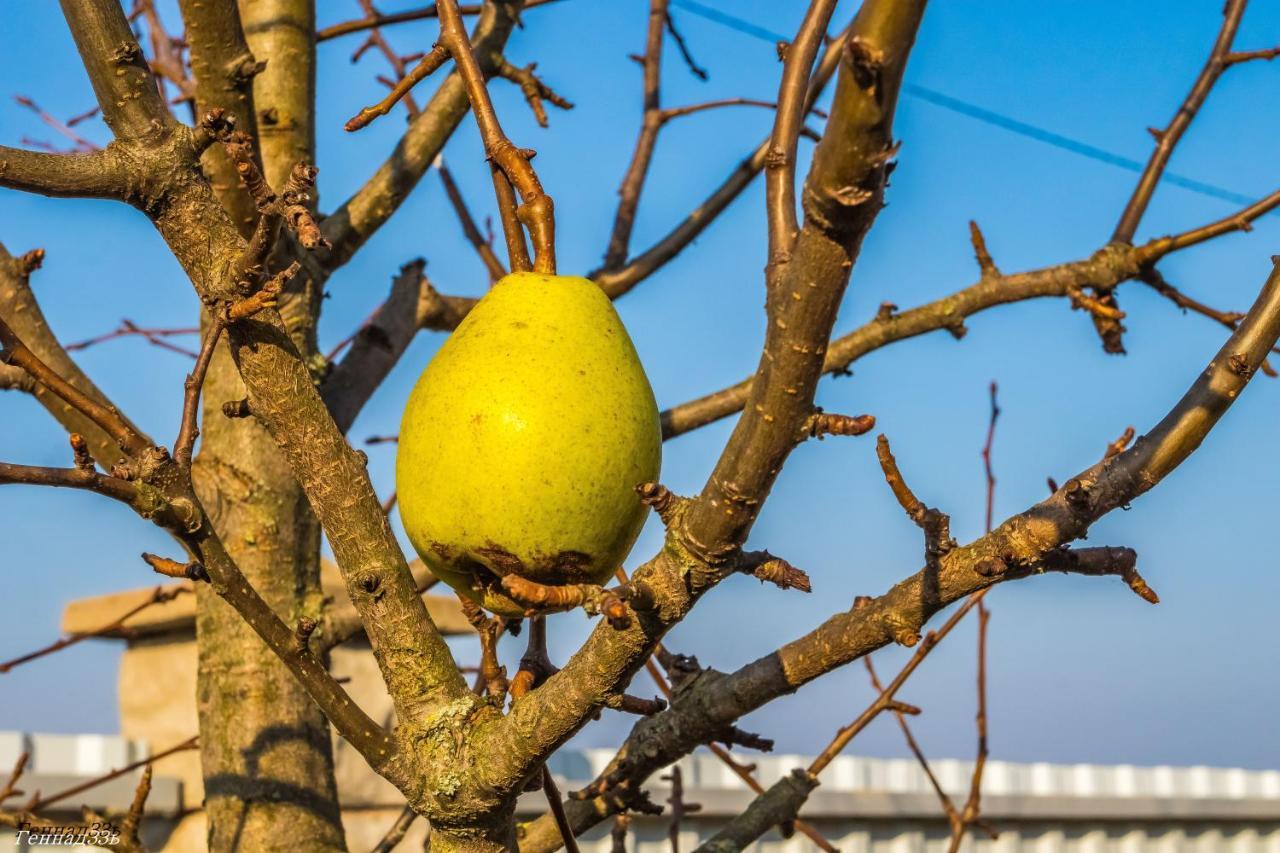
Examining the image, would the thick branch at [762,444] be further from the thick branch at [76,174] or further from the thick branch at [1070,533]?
the thick branch at [76,174]

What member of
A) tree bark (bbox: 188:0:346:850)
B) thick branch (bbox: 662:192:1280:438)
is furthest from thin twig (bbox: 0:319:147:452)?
thick branch (bbox: 662:192:1280:438)

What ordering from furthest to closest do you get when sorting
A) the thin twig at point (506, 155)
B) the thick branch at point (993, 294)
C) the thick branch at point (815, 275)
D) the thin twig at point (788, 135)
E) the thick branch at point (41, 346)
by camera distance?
the thick branch at point (993, 294) → the thick branch at point (41, 346) → the thin twig at point (506, 155) → the thin twig at point (788, 135) → the thick branch at point (815, 275)

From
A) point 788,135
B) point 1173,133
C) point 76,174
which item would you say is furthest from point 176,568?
point 1173,133

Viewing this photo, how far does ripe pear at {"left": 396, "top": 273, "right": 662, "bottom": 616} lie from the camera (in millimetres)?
979

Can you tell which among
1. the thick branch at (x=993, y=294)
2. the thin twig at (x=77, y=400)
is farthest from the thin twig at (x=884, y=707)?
the thin twig at (x=77, y=400)

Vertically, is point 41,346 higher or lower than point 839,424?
higher

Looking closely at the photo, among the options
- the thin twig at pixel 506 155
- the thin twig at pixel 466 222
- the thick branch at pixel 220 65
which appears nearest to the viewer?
the thin twig at pixel 506 155

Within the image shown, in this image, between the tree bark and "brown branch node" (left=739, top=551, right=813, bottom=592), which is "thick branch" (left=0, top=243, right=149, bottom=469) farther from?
"brown branch node" (left=739, top=551, right=813, bottom=592)

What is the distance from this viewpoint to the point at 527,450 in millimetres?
971

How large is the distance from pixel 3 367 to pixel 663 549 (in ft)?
4.34

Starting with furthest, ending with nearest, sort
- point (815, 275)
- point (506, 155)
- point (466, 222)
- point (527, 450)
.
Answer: point (466, 222) → point (506, 155) → point (527, 450) → point (815, 275)

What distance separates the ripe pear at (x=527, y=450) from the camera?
Result: 979 mm

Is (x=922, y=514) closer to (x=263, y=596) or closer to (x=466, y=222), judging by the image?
(x=263, y=596)

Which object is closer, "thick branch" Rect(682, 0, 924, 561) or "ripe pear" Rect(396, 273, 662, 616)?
"thick branch" Rect(682, 0, 924, 561)
